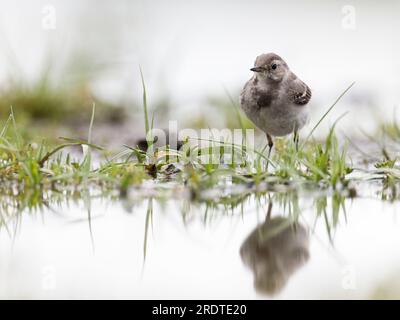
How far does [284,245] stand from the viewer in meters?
4.60

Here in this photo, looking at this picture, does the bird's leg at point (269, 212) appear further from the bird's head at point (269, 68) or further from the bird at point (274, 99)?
the bird's head at point (269, 68)

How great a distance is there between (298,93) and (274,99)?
0.98 feet

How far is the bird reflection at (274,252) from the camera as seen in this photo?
409 cm

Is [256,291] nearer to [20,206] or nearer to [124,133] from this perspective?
[20,206]

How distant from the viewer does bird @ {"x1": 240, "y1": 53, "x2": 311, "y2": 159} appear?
7.31 m

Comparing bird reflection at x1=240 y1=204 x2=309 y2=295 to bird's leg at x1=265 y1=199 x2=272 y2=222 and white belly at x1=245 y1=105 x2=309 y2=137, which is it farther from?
white belly at x1=245 y1=105 x2=309 y2=137

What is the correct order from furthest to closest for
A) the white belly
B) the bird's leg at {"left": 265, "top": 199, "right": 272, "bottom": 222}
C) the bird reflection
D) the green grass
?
the white belly
the green grass
the bird's leg at {"left": 265, "top": 199, "right": 272, "bottom": 222}
the bird reflection

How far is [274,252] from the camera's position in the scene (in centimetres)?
450

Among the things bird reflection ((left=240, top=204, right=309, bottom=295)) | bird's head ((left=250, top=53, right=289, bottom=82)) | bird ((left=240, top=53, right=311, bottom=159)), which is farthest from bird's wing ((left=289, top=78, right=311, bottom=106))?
bird reflection ((left=240, top=204, right=309, bottom=295))

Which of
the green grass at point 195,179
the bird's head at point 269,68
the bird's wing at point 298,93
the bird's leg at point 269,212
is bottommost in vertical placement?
the bird's leg at point 269,212

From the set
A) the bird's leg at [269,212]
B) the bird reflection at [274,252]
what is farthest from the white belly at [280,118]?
the bird reflection at [274,252]

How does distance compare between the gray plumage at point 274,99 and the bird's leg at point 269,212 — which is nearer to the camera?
the bird's leg at point 269,212

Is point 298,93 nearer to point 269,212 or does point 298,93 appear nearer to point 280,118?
point 280,118

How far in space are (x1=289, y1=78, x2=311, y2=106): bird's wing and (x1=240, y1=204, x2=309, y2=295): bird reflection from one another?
2440mm
